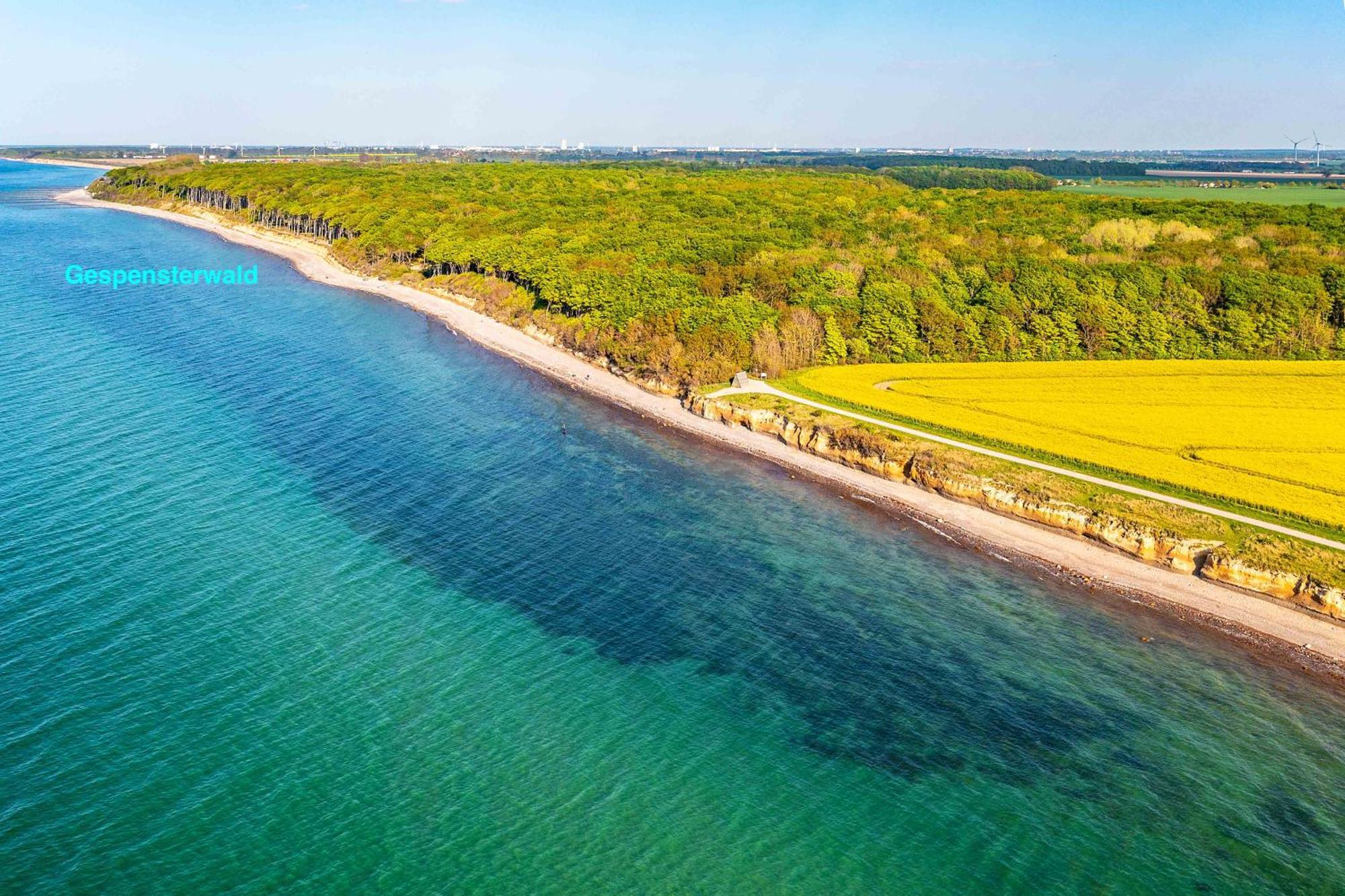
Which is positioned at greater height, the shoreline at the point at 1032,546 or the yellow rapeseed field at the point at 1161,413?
the yellow rapeseed field at the point at 1161,413

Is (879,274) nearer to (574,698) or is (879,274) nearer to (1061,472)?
(1061,472)

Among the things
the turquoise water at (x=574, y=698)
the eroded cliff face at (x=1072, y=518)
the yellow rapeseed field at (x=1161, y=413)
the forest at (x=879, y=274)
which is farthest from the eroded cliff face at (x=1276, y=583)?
the forest at (x=879, y=274)

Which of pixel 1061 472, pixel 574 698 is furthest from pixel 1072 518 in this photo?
pixel 574 698

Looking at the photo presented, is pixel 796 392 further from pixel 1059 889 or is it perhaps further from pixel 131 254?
pixel 131 254

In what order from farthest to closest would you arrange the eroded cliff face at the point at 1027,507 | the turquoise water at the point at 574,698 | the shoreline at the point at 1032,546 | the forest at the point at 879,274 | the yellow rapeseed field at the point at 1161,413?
the forest at the point at 879,274 → the yellow rapeseed field at the point at 1161,413 → the eroded cliff face at the point at 1027,507 → the shoreline at the point at 1032,546 → the turquoise water at the point at 574,698

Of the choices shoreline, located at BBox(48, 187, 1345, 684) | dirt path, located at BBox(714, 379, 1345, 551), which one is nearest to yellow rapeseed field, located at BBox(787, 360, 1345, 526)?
dirt path, located at BBox(714, 379, 1345, 551)

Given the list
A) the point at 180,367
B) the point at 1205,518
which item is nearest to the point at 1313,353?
the point at 1205,518

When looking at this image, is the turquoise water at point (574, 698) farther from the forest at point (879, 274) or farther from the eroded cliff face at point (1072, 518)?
the forest at point (879, 274)
